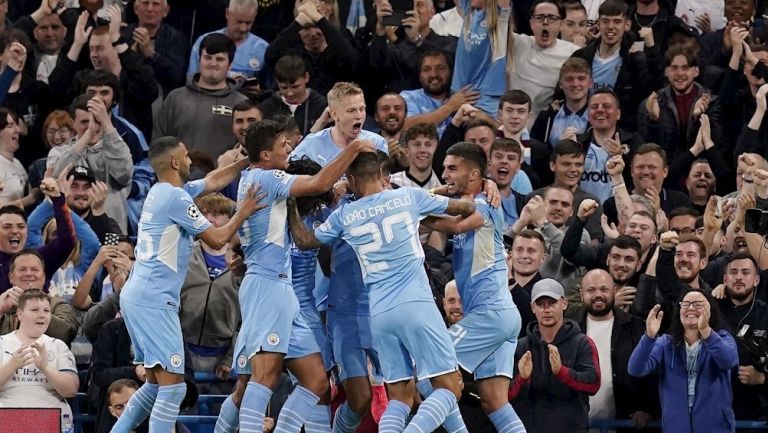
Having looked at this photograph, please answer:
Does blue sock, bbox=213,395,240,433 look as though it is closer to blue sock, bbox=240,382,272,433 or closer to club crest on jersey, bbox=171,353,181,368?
blue sock, bbox=240,382,272,433

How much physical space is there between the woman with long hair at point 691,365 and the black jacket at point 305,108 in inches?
206

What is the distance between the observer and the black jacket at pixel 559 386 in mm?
15477

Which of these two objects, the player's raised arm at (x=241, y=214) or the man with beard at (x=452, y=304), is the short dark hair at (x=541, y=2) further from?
the player's raised arm at (x=241, y=214)

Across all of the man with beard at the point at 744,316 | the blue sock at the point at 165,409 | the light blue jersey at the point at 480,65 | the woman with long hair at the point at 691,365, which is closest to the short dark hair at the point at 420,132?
the light blue jersey at the point at 480,65

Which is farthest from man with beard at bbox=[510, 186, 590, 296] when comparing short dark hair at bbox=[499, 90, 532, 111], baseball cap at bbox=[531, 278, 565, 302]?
short dark hair at bbox=[499, 90, 532, 111]

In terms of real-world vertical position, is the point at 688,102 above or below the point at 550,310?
above

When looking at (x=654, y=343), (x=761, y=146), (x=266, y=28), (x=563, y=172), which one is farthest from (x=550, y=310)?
(x=266, y=28)

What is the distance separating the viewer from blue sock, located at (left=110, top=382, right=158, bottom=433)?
13.9 meters

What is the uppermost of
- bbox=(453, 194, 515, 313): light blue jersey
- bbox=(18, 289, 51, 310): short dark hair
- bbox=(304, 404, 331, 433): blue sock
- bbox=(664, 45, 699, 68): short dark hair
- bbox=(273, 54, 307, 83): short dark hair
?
bbox=(664, 45, 699, 68): short dark hair

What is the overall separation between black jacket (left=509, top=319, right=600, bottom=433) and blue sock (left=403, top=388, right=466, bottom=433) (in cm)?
224

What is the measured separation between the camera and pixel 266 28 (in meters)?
21.8

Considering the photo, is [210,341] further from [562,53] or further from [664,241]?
[562,53]

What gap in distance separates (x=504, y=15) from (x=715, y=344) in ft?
18.8

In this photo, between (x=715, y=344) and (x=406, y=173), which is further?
(x=406, y=173)
